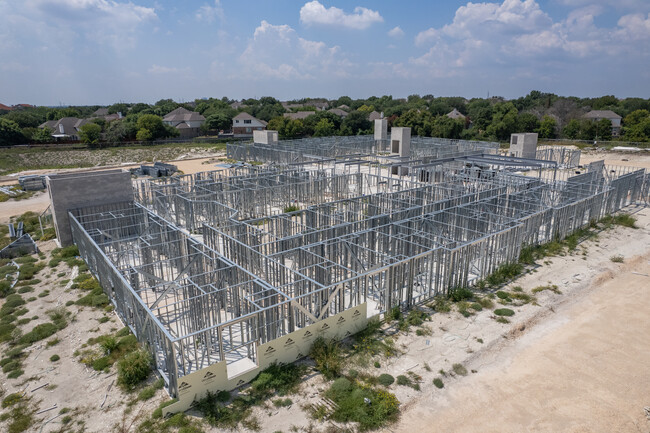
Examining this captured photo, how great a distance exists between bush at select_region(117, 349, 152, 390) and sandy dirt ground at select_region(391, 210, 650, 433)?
697 centimetres

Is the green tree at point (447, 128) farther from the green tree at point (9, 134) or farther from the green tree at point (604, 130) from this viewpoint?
the green tree at point (9, 134)

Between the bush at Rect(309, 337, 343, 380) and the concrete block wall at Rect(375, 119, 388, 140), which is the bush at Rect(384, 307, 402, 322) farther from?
the concrete block wall at Rect(375, 119, 388, 140)

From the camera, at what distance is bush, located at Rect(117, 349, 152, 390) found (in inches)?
434

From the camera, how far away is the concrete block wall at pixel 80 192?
22.2 m

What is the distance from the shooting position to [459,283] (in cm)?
1630

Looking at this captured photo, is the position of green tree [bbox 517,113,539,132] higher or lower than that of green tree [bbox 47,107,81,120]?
lower

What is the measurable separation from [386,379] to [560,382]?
494 centimetres

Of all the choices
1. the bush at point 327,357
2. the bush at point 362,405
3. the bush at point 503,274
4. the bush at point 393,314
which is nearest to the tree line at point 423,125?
the bush at point 503,274

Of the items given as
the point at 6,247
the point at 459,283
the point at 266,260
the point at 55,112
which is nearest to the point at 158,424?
the point at 266,260

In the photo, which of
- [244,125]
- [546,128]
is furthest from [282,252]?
[244,125]

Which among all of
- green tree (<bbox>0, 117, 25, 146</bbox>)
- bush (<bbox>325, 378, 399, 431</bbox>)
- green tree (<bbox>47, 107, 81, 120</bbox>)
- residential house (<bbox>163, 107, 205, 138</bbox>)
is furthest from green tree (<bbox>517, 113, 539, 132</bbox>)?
green tree (<bbox>47, 107, 81, 120</bbox>)

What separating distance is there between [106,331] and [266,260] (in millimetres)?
5900

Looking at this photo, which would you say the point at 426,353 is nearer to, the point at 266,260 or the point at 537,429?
the point at 537,429

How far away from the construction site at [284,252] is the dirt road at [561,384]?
367cm
